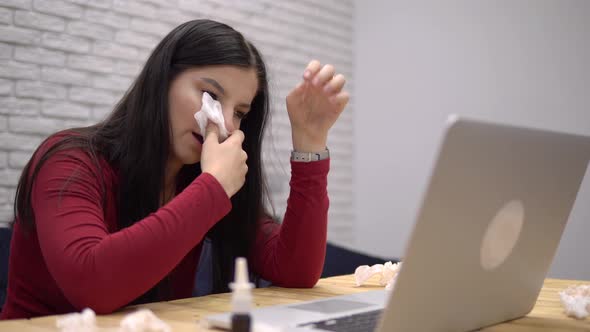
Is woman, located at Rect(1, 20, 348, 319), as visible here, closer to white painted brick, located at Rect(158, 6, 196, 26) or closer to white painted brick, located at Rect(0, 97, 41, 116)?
white painted brick, located at Rect(0, 97, 41, 116)

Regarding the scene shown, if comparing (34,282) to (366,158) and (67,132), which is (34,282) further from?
(366,158)

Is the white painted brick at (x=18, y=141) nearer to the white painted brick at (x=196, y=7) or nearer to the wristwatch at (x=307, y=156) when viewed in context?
the white painted brick at (x=196, y=7)

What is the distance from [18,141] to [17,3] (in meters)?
0.48

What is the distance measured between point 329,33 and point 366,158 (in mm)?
749

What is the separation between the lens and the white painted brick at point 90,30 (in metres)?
2.41

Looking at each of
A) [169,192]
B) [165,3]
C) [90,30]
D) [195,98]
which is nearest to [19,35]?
[90,30]

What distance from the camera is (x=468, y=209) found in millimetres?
667

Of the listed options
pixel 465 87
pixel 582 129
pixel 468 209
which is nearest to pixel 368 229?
pixel 465 87

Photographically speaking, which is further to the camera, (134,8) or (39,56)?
(134,8)

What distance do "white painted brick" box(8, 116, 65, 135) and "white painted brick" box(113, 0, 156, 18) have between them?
1.74 feet

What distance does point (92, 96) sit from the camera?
249cm

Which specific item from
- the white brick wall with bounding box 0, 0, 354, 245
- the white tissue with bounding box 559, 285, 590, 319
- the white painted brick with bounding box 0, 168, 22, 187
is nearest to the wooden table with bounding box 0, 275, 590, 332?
the white tissue with bounding box 559, 285, 590, 319

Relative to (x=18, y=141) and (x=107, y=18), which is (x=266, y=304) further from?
(x=107, y=18)

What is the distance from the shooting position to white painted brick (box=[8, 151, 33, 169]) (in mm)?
2250
